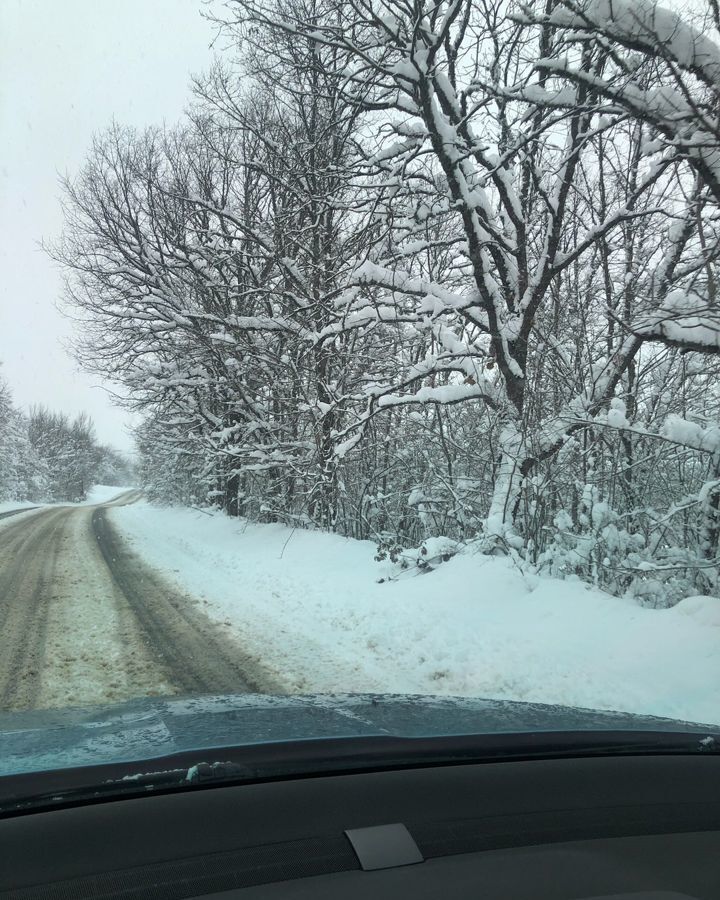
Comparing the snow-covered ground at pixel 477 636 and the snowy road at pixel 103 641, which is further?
the snow-covered ground at pixel 477 636

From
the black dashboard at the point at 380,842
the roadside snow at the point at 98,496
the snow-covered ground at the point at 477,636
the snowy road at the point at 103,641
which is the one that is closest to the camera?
the black dashboard at the point at 380,842

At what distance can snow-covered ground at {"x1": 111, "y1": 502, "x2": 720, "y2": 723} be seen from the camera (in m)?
5.70

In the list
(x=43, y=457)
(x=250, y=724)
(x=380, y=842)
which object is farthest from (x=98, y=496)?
(x=380, y=842)

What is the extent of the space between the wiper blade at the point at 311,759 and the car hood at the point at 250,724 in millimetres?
55

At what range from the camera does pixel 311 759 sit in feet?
6.64

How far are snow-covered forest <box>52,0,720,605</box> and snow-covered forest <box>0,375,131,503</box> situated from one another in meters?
33.1

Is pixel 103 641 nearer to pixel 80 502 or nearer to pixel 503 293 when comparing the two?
pixel 503 293

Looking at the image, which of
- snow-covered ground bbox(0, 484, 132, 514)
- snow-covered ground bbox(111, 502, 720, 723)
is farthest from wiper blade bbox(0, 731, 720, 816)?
snow-covered ground bbox(0, 484, 132, 514)

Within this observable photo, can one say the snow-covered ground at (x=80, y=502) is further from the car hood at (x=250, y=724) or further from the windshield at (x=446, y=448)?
the car hood at (x=250, y=724)

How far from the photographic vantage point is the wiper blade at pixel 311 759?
1727 millimetres

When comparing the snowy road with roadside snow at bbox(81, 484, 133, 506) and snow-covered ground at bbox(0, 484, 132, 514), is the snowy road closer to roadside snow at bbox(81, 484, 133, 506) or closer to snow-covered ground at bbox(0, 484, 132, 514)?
snow-covered ground at bbox(0, 484, 132, 514)

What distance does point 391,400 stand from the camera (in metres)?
11.0

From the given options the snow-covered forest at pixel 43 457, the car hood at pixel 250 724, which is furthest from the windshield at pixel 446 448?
the snow-covered forest at pixel 43 457

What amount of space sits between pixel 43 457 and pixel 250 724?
71407mm
